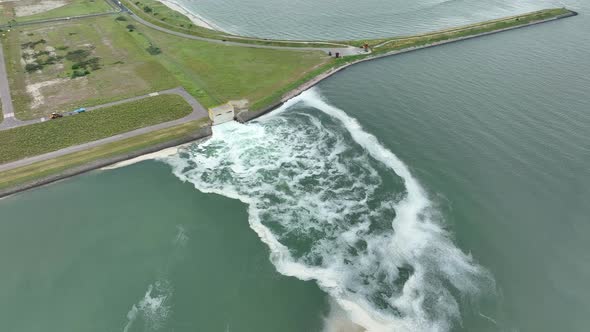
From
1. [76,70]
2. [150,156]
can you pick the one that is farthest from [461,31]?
[76,70]

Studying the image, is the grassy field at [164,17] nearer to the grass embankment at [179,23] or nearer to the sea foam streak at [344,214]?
the grass embankment at [179,23]

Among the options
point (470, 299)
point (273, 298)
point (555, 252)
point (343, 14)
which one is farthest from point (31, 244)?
point (343, 14)

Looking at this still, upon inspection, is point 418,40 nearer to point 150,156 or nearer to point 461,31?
point 461,31

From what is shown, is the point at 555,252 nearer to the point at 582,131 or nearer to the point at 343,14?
the point at 582,131

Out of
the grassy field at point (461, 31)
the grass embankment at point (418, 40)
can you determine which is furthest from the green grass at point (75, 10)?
the grassy field at point (461, 31)

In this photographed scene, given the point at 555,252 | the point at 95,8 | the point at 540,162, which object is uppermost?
the point at 95,8
